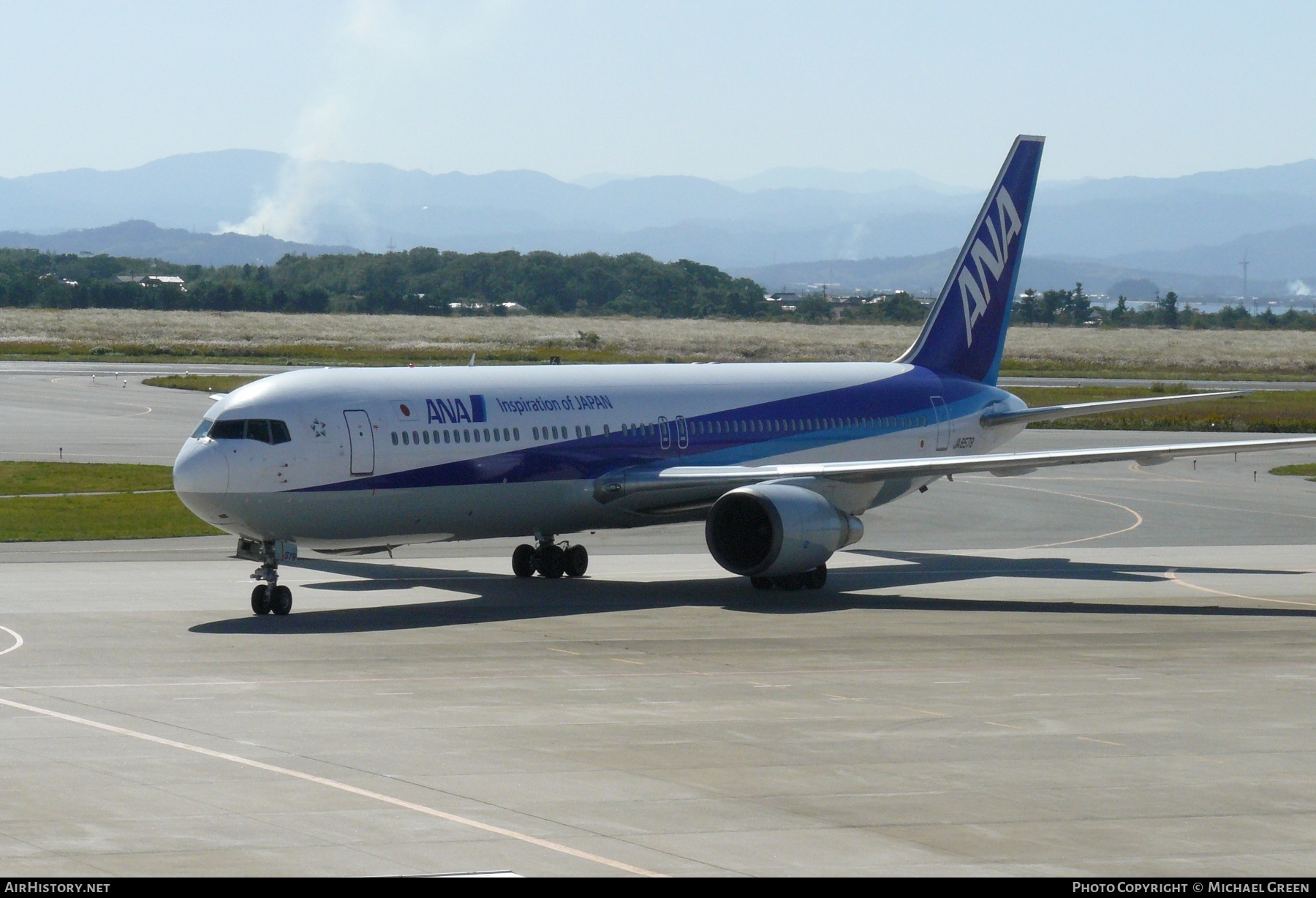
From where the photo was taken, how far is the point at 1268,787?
60.2ft

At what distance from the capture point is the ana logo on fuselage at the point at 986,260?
150 feet

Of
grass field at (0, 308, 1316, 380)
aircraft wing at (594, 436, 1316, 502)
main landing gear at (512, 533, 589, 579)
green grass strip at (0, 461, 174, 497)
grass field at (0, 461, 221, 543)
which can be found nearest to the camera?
aircraft wing at (594, 436, 1316, 502)

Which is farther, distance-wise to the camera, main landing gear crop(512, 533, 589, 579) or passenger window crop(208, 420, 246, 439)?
main landing gear crop(512, 533, 589, 579)

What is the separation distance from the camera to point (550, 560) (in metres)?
38.6

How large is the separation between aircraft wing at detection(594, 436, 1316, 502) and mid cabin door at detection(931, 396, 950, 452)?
23.0 feet

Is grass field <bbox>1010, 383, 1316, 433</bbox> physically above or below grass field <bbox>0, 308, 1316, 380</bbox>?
below

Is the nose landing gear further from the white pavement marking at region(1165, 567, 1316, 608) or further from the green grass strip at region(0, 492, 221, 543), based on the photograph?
the white pavement marking at region(1165, 567, 1316, 608)

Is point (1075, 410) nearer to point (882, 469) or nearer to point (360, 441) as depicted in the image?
point (882, 469)

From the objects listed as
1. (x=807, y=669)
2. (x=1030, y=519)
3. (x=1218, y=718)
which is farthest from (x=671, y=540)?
(x=1218, y=718)

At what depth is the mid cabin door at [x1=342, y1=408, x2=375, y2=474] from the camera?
108ft

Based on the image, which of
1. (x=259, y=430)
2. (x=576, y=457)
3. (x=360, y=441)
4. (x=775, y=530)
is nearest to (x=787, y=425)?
(x=576, y=457)

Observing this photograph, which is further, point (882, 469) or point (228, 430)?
point (882, 469)

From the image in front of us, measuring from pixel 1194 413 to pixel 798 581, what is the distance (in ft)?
200

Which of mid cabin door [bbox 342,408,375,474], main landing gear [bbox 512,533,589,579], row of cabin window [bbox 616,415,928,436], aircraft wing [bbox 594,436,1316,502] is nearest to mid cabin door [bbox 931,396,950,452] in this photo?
row of cabin window [bbox 616,415,928,436]
